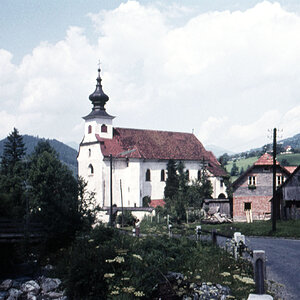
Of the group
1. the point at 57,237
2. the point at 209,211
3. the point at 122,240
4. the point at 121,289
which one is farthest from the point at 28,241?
the point at 209,211

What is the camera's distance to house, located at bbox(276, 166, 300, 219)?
117ft

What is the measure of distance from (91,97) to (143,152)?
441 inches

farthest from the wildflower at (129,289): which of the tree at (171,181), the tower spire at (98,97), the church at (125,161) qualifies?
the tower spire at (98,97)

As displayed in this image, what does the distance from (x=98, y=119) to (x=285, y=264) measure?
158ft

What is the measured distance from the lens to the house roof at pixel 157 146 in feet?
202

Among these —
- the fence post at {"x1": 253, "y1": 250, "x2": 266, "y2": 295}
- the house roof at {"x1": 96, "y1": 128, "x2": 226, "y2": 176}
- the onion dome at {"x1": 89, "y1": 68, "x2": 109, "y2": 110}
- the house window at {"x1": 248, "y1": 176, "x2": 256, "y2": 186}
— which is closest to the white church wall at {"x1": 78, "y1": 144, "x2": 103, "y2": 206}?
the house roof at {"x1": 96, "y1": 128, "x2": 226, "y2": 176}

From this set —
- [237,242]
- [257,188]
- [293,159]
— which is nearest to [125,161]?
[257,188]

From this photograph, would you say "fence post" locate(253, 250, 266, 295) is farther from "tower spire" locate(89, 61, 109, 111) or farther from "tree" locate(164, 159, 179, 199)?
"tower spire" locate(89, 61, 109, 111)

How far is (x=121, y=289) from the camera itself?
1257 centimetres

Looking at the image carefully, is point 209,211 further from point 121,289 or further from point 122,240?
point 121,289

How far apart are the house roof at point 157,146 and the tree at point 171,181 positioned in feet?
7.84

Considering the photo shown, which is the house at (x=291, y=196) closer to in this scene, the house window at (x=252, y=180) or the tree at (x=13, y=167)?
the house window at (x=252, y=180)

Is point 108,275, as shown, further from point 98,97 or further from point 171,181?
point 98,97

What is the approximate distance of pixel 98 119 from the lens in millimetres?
62094
